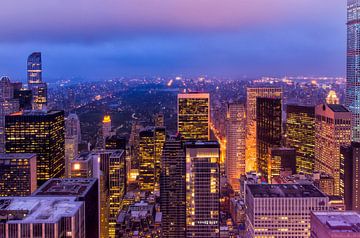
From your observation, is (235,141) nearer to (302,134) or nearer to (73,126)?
(302,134)

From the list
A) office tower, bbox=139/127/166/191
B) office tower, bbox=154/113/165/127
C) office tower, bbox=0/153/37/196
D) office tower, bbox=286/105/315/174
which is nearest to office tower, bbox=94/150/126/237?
office tower, bbox=139/127/166/191

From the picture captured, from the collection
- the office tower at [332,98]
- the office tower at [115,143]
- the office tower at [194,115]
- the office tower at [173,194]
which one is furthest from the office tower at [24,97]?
the office tower at [332,98]

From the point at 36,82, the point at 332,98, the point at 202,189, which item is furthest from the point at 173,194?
the point at 332,98

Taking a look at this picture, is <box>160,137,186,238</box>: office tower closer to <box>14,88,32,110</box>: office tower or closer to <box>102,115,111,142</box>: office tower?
<box>102,115,111,142</box>: office tower

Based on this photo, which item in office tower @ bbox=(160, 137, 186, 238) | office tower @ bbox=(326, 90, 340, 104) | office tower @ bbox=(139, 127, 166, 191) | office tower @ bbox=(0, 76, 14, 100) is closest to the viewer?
office tower @ bbox=(160, 137, 186, 238)

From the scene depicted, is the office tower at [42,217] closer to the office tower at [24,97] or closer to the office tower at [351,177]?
the office tower at [351,177]

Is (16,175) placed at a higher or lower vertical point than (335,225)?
lower
